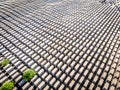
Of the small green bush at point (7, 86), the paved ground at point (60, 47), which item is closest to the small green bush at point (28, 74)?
the paved ground at point (60, 47)

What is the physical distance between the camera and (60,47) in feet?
22.9

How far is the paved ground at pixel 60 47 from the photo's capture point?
17.4ft

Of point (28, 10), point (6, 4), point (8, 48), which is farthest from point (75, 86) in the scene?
point (6, 4)

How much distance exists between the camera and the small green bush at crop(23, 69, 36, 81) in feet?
17.0

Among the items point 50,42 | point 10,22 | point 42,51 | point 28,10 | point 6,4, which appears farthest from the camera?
point 6,4

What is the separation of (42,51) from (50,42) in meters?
0.87

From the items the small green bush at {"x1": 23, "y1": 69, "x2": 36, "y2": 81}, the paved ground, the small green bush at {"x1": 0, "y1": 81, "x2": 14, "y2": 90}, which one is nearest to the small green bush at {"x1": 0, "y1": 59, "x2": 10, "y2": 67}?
the paved ground

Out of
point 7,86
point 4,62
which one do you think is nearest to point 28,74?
point 7,86

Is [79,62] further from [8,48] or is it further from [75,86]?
[8,48]

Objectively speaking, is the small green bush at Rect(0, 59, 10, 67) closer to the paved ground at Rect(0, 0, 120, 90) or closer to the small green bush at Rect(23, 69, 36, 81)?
the paved ground at Rect(0, 0, 120, 90)

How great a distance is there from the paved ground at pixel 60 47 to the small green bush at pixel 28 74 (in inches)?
5.0

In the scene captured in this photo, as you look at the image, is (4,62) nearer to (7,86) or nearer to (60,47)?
(7,86)

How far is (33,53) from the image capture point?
255 inches

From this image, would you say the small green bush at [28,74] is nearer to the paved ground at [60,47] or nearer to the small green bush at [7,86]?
the paved ground at [60,47]
